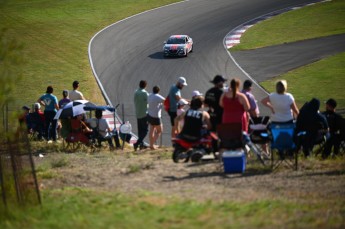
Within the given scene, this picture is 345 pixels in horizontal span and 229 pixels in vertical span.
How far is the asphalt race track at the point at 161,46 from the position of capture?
123 ft

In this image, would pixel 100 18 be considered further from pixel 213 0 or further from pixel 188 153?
pixel 188 153

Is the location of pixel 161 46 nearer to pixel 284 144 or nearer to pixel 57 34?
pixel 57 34

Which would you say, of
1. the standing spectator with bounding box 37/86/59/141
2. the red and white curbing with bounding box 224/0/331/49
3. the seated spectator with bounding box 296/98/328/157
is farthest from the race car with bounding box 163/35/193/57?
the seated spectator with bounding box 296/98/328/157

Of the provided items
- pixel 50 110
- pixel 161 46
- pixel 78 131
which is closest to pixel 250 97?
pixel 78 131

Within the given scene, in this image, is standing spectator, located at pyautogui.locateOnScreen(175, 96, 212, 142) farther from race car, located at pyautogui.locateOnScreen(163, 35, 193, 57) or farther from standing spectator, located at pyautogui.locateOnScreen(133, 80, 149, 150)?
race car, located at pyautogui.locateOnScreen(163, 35, 193, 57)

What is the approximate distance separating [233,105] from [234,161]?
4.44ft

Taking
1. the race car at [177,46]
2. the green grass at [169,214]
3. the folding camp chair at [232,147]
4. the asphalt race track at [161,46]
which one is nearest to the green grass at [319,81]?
the asphalt race track at [161,46]

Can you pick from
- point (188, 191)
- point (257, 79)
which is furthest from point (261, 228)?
point (257, 79)

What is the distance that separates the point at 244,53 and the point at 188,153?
2712cm

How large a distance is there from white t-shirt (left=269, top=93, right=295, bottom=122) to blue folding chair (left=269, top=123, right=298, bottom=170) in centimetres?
29

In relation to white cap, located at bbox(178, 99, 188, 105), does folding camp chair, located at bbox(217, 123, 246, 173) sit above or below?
below

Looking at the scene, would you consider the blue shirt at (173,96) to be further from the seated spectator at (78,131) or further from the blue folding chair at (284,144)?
the blue folding chair at (284,144)

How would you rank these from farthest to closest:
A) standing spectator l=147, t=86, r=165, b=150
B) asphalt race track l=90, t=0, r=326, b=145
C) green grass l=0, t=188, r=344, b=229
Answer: asphalt race track l=90, t=0, r=326, b=145 → standing spectator l=147, t=86, r=165, b=150 → green grass l=0, t=188, r=344, b=229

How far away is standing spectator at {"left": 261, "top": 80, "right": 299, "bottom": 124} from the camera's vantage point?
16938 mm
